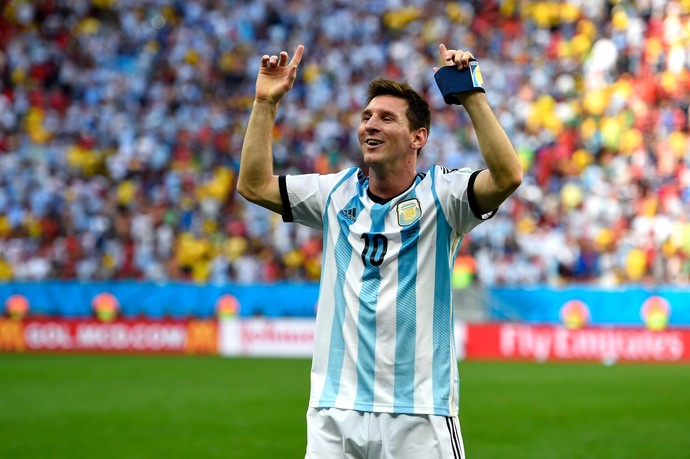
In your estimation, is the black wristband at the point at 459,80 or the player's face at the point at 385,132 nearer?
the black wristband at the point at 459,80

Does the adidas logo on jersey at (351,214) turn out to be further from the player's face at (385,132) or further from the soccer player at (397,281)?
the player's face at (385,132)

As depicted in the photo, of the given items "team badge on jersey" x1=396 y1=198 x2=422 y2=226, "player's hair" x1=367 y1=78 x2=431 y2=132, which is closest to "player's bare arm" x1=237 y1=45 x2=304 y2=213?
"player's hair" x1=367 y1=78 x2=431 y2=132

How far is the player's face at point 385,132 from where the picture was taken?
4246mm

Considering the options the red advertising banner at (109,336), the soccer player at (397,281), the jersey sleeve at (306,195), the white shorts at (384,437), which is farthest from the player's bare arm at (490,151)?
the red advertising banner at (109,336)

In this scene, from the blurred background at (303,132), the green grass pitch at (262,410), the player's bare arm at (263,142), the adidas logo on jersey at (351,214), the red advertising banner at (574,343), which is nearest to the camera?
the adidas logo on jersey at (351,214)

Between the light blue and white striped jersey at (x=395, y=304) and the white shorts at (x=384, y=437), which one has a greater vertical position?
the light blue and white striped jersey at (x=395, y=304)

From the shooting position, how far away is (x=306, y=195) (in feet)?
14.8

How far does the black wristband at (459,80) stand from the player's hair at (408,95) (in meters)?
0.22

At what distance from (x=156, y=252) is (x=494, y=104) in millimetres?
8245

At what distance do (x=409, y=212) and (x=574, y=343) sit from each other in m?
16.8

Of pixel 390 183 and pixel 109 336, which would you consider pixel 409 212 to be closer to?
pixel 390 183

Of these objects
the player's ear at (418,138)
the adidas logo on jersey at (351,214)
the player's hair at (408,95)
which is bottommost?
the adidas logo on jersey at (351,214)

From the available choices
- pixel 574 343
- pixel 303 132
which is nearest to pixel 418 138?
pixel 574 343

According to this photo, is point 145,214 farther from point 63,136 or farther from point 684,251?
point 684,251
